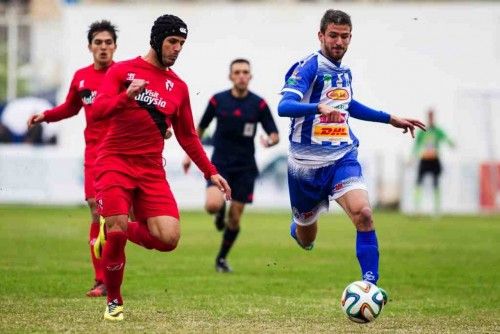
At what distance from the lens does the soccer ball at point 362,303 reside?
9969mm

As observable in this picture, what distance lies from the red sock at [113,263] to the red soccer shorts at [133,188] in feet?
0.80

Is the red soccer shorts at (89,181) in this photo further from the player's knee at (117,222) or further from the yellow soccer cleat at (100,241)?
the player's knee at (117,222)

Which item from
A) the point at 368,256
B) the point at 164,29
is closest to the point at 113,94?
the point at 164,29

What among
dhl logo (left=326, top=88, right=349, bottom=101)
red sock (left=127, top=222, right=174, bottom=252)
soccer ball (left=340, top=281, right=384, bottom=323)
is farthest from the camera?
dhl logo (left=326, top=88, right=349, bottom=101)

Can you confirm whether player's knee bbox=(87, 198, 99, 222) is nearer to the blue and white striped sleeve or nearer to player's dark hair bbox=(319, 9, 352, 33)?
the blue and white striped sleeve

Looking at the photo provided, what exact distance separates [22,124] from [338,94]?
26672mm

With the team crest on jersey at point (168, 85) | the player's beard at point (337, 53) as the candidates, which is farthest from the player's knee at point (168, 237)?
the player's beard at point (337, 53)

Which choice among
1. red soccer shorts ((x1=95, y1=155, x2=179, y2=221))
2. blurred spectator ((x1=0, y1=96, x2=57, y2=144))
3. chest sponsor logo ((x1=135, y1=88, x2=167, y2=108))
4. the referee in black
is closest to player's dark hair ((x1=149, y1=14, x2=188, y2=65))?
chest sponsor logo ((x1=135, y1=88, x2=167, y2=108))

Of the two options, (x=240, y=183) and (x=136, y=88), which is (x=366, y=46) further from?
(x=136, y=88)

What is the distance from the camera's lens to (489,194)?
33.2 m

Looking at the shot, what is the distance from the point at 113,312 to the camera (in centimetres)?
1041

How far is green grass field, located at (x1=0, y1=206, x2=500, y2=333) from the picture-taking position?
10.4 m

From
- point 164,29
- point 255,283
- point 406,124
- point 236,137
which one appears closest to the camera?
point 164,29

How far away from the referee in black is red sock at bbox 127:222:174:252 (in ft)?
18.5
